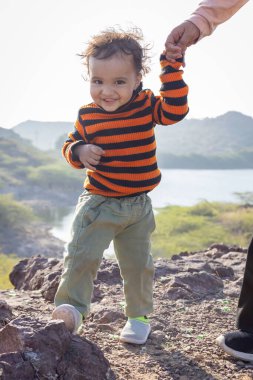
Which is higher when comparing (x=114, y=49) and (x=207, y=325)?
(x=114, y=49)

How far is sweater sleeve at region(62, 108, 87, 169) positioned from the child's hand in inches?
1.5

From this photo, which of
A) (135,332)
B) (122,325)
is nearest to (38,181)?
(122,325)

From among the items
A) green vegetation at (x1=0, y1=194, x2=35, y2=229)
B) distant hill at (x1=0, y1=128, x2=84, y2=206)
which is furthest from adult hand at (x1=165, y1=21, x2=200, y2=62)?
distant hill at (x1=0, y1=128, x2=84, y2=206)

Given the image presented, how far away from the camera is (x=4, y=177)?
58.8 meters

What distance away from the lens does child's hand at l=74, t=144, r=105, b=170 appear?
7.58 feet

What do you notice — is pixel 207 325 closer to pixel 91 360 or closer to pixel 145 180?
pixel 145 180

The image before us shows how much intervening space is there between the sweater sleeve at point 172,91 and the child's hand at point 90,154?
33 centimetres

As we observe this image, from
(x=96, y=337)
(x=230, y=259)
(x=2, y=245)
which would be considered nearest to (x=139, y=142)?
(x=96, y=337)

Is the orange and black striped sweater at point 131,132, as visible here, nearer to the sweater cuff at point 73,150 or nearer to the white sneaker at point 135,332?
the sweater cuff at point 73,150

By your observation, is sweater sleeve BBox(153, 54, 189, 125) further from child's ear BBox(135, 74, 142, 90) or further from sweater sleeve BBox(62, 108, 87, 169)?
sweater sleeve BBox(62, 108, 87, 169)

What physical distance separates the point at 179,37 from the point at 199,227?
32.9 metres

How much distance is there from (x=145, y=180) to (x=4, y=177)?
57.9 m

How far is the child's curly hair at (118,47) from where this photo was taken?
2.28m

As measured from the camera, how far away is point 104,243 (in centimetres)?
239
